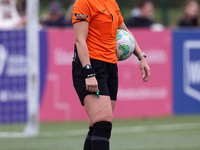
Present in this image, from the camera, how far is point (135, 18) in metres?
13.2

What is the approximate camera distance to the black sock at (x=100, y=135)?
543 cm

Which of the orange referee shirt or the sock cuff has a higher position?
the orange referee shirt

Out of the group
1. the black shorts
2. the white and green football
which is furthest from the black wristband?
the white and green football

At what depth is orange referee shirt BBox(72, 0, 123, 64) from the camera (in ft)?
17.9

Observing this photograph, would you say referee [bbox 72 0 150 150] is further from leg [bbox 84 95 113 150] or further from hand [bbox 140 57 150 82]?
hand [bbox 140 57 150 82]

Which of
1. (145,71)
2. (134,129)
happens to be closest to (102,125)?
(145,71)

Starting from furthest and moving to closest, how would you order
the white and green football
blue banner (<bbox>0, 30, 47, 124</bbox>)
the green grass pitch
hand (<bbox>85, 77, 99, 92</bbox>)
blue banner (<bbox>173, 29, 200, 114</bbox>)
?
blue banner (<bbox>173, 29, 200, 114</bbox>) < blue banner (<bbox>0, 30, 47, 124</bbox>) < the green grass pitch < the white and green football < hand (<bbox>85, 77, 99, 92</bbox>)

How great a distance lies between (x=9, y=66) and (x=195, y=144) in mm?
4191

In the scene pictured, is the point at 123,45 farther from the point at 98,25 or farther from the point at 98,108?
the point at 98,108

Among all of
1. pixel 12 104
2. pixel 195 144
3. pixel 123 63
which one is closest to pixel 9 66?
pixel 12 104

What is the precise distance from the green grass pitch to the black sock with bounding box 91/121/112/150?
2740 millimetres

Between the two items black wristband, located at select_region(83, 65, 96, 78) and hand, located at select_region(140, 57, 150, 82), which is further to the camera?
hand, located at select_region(140, 57, 150, 82)

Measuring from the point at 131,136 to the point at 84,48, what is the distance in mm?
4488

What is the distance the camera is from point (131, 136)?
9625 millimetres
